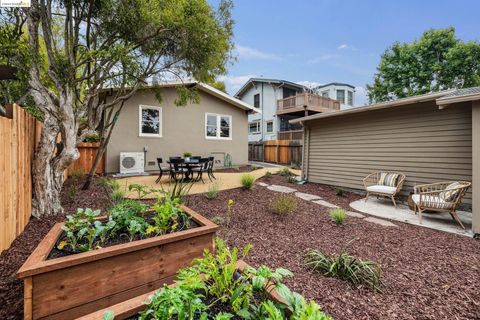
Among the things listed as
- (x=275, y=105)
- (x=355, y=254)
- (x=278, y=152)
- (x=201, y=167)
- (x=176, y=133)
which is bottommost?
(x=355, y=254)

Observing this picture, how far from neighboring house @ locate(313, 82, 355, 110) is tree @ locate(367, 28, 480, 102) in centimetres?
196

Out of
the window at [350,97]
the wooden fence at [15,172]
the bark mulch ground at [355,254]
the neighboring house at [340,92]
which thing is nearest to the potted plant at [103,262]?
the bark mulch ground at [355,254]

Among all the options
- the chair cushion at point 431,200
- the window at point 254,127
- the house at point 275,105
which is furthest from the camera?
the window at point 254,127

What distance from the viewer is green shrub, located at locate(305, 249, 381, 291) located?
2215mm

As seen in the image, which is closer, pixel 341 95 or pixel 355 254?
pixel 355 254

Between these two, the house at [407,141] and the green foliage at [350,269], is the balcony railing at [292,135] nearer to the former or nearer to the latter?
the house at [407,141]

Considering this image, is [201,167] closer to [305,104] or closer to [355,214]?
[355,214]

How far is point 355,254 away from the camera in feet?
9.35

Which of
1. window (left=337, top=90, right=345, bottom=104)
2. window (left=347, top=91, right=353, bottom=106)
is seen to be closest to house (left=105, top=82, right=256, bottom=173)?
window (left=337, top=90, right=345, bottom=104)

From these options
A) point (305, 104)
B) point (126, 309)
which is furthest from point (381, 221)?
point (305, 104)

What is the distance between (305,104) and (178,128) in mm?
9215

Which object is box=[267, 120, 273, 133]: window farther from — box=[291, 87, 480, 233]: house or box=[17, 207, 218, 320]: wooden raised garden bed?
box=[17, 207, 218, 320]: wooden raised garden bed

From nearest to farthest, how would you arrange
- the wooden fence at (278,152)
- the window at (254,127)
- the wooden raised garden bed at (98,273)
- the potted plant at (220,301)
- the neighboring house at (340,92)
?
1. the potted plant at (220,301)
2. the wooden raised garden bed at (98,273)
3. the wooden fence at (278,152)
4. the window at (254,127)
5. the neighboring house at (340,92)

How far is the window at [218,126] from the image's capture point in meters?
11.3
